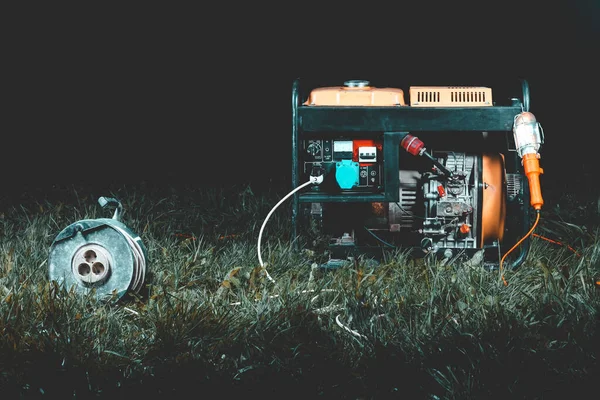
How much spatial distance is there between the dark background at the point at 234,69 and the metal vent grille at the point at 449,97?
1800mm

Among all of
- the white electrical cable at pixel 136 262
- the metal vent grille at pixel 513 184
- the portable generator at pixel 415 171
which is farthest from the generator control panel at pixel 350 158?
the white electrical cable at pixel 136 262

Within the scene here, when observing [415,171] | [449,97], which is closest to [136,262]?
[415,171]

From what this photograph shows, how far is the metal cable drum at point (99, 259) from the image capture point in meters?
2.95

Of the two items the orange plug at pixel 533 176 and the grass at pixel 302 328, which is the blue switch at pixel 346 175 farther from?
the orange plug at pixel 533 176

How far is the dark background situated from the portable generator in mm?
1569

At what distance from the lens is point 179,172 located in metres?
5.05

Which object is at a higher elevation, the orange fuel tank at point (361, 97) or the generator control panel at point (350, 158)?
the orange fuel tank at point (361, 97)

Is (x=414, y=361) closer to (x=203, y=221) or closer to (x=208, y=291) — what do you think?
(x=208, y=291)

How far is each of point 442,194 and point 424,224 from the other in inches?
6.0

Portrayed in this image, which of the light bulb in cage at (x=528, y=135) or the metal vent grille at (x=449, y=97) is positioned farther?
the metal vent grille at (x=449, y=97)

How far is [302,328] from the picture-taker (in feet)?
8.98

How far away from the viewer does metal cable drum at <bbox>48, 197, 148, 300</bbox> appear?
2.95 meters

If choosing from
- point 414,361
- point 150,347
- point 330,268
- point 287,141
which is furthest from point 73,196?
point 414,361

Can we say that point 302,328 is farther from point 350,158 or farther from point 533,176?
point 533,176
